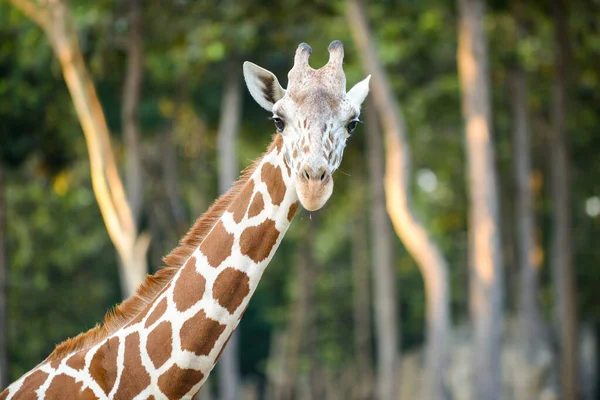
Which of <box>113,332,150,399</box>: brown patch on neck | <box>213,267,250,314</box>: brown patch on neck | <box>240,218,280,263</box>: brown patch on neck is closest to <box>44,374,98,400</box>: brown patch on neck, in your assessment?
<box>113,332,150,399</box>: brown patch on neck

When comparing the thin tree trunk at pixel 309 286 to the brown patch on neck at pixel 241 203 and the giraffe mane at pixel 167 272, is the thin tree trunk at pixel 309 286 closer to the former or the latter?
the giraffe mane at pixel 167 272

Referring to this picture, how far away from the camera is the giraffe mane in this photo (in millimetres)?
5879

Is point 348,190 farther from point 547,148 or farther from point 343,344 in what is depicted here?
point 343,344

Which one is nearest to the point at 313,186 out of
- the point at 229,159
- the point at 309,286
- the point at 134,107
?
the point at 134,107

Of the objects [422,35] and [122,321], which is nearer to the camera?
[122,321]

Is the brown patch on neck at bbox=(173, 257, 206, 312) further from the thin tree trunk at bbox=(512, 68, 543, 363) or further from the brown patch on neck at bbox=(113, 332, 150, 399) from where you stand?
the thin tree trunk at bbox=(512, 68, 543, 363)

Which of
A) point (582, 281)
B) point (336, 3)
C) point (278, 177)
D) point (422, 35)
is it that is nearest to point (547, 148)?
point (582, 281)

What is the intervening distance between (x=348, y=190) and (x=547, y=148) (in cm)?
612

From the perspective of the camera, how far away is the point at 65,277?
31.5 meters

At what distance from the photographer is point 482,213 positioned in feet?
52.1

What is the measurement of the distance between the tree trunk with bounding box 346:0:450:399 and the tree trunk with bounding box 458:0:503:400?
22.6 inches

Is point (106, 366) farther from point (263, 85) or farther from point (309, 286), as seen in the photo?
point (309, 286)

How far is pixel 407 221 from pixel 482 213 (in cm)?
122

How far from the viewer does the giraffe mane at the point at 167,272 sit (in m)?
5.88
